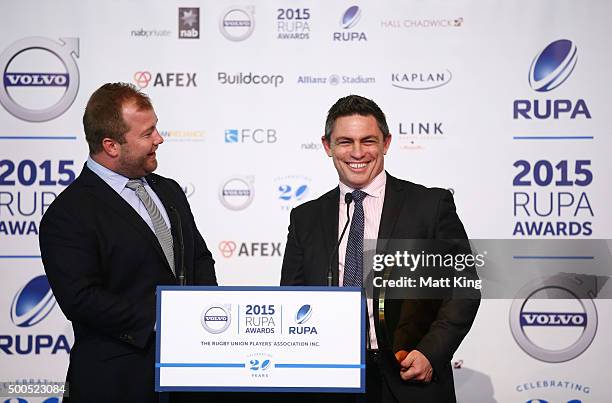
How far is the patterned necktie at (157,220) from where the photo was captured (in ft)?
9.18

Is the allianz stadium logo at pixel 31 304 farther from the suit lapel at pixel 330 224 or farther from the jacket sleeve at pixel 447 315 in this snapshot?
the jacket sleeve at pixel 447 315

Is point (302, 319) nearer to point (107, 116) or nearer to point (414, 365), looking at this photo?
point (414, 365)

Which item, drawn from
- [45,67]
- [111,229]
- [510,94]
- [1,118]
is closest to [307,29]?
[510,94]

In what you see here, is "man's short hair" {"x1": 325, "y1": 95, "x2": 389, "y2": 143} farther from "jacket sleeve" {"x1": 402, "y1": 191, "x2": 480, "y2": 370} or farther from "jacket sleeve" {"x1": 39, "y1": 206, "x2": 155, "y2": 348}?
"jacket sleeve" {"x1": 39, "y1": 206, "x2": 155, "y2": 348}

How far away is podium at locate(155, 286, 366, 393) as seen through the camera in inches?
80.9

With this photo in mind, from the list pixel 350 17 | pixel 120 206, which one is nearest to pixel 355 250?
pixel 120 206

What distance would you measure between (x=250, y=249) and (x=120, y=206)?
1865 mm

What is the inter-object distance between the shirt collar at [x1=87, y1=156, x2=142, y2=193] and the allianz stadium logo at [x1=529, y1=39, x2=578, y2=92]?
2.75 metres

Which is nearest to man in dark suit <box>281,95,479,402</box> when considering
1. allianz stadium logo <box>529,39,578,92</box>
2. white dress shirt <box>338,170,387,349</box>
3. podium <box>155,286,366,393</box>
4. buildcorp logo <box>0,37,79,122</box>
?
white dress shirt <box>338,170,387,349</box>

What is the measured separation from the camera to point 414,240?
8.61 ft

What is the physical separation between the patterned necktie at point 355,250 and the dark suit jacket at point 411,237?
0.05 metres

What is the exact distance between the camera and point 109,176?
288cm

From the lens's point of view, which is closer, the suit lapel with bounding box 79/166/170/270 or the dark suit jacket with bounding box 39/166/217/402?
the dark suit jacket with bounding box 39/166/217/402

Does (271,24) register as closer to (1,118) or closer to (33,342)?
(1,118)
